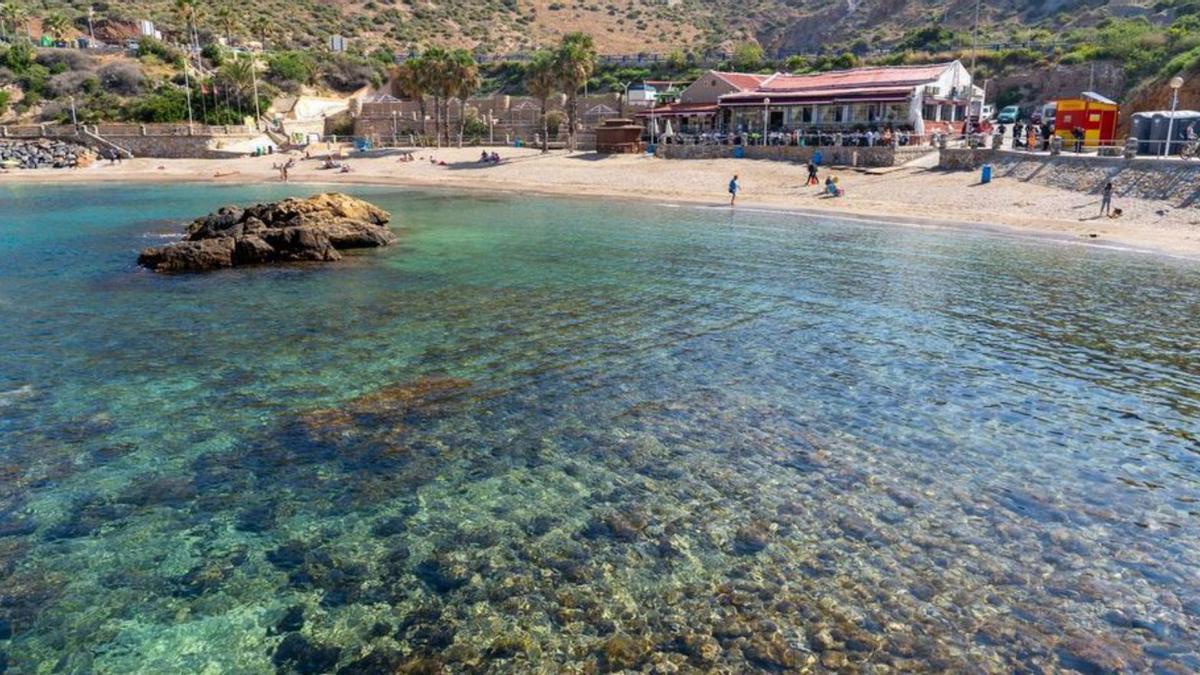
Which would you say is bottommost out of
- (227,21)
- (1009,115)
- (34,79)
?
(1009,115)

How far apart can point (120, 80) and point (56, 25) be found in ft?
67.6

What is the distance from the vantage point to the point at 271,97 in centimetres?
8169

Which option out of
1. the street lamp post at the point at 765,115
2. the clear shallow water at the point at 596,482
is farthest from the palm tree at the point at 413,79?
the clear shallow water at the point at 596,482

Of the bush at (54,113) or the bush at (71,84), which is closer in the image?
the bush at (54,113)

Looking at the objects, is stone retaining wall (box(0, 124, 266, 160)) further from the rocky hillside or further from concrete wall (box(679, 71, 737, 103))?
concrete wall (box(679, 71, 737, 103))

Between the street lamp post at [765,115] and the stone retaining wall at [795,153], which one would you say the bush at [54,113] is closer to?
the stone retaining wall at [795,153]

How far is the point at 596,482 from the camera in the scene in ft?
32.7

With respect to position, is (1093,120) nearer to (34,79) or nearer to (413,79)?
(413,79)

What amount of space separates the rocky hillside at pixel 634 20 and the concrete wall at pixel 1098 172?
2144 inches

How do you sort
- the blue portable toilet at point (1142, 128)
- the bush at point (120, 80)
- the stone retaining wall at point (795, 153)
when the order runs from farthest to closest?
the bush at point (120, 80), the stone retaining wall at point (795, 153), the blue portable toilet at point (1142, 128)

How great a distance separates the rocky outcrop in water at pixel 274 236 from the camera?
24344 mm

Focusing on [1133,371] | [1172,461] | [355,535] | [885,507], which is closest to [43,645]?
[355,535]

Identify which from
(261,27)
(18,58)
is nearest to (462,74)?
(261,27)

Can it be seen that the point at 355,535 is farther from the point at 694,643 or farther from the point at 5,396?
the point at 5,396
